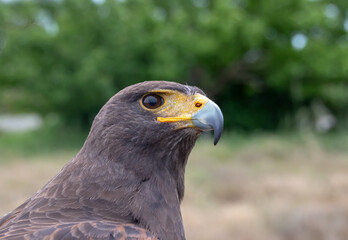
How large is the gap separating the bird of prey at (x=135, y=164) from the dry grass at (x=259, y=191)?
156 inches

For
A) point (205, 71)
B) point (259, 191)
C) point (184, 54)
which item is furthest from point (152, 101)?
point (205, 71)

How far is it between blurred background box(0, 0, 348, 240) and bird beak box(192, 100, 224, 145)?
721cm

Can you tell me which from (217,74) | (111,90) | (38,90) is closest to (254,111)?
(217,74)

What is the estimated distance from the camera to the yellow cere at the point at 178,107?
2.42 m

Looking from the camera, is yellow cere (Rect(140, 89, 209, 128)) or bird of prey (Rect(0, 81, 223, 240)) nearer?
bird of prey (Rect(0, 81, 223, 240))

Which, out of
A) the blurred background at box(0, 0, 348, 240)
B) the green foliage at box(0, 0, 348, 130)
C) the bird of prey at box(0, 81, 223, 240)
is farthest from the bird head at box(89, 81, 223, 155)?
the green foliage at box(0, 0, 348, 130)

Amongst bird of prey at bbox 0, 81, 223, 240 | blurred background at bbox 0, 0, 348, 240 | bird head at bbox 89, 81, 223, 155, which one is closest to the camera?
bird of prey at bbox 0, 81, 223, 240

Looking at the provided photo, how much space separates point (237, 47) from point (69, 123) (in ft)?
28.9

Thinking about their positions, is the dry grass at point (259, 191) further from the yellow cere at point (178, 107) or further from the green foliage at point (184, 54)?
the green foliage at point (184, 54)

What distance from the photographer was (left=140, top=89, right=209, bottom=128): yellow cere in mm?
2422

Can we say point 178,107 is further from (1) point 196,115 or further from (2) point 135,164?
(2) point 135,164

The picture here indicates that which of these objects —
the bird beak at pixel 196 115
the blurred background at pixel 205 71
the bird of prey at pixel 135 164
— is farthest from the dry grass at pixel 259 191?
the bird beak at pixel 196 115

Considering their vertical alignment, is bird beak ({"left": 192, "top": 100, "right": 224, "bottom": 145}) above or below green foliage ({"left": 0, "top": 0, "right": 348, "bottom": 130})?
below

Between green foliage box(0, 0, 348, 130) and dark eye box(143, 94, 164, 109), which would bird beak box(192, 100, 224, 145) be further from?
green foliage box(0, 0, 348, 130)
